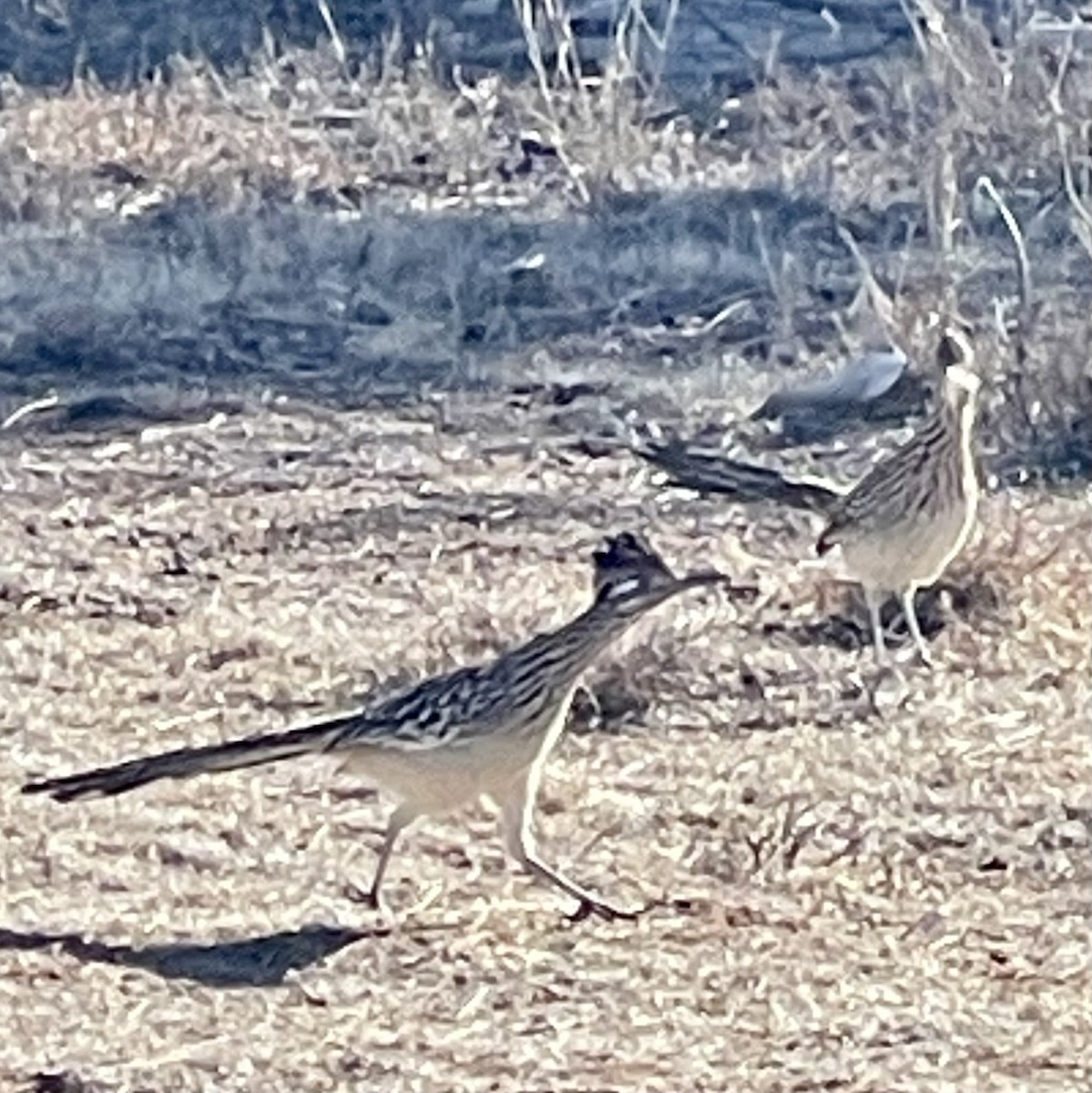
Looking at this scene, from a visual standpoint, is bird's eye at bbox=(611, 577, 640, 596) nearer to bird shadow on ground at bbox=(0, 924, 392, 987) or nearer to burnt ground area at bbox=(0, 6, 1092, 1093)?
burnt ground area at bbox=(0, 6, 1092, 1093)

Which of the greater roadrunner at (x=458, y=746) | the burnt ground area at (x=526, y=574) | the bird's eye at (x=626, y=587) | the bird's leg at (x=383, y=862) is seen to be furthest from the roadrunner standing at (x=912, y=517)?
the bird's leg at (x=383, y=862)

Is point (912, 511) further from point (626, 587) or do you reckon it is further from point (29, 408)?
point (29, 408)

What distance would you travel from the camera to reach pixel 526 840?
7117 millimetres

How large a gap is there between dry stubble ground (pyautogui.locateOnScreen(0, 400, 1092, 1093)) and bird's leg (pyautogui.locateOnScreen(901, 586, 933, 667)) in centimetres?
6

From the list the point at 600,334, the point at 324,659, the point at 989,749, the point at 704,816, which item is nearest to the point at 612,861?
the point at 704,816

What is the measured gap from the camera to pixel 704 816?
7598mm

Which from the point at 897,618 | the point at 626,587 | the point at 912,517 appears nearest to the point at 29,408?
the point at 897,618

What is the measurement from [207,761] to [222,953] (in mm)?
401

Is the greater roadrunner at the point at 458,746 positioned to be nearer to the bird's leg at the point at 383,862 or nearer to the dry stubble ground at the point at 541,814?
the bird's leg at the point at 383,862

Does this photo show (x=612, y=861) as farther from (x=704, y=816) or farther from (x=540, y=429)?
(x=540, y=429)

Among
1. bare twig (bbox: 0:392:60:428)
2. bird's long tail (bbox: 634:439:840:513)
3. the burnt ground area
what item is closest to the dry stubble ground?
the burnt ground area

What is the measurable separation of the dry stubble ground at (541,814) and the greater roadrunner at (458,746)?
0.13 metres

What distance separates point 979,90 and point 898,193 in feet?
1.36

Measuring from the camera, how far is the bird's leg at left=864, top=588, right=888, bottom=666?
28.8ft
